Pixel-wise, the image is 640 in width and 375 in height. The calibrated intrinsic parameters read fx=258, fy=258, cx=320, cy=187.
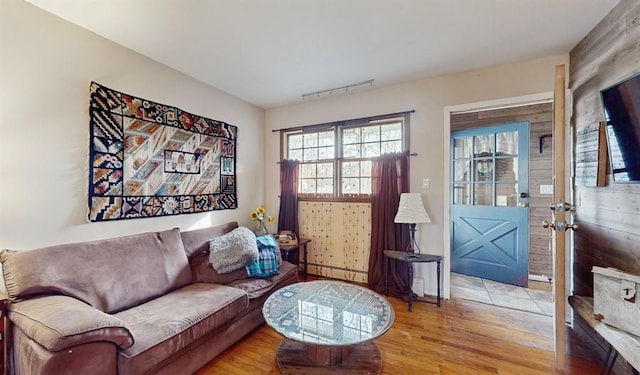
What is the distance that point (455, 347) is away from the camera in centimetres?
200

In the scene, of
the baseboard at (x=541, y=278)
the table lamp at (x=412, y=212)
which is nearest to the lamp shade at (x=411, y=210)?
the table lamp at (x=412, y=212)

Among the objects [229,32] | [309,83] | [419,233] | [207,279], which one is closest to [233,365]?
[207,279]

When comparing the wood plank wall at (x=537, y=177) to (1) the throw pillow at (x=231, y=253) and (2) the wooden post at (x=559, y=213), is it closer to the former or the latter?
(2) the wooden post at (x=559, y=213)

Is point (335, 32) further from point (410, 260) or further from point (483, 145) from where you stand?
point (483, 145)

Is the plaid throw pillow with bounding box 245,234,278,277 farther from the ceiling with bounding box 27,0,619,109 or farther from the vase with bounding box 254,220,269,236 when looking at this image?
the ceiling with bounding box 27,0,619,109

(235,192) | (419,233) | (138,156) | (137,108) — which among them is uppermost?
(137,108)

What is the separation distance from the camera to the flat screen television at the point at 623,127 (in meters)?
1.47

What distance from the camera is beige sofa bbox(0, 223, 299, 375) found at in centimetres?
125

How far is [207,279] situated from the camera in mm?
2350

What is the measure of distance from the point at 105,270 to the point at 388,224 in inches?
104

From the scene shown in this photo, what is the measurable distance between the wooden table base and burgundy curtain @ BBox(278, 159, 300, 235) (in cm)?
192

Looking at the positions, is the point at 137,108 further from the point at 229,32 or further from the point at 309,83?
the point at 309,83

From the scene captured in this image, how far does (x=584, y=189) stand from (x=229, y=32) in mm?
3144

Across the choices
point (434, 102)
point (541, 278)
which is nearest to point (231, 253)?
point (434, 102)
